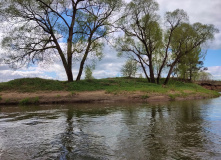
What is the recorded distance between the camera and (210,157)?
4.08m

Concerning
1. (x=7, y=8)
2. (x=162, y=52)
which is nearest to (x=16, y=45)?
(x=7, y=8)

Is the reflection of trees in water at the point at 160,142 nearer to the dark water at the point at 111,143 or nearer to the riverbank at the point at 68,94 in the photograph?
the dark water at the point at 111,143

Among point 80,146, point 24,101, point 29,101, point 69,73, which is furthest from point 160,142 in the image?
point 69,73

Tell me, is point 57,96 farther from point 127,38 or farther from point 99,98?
point 127,38

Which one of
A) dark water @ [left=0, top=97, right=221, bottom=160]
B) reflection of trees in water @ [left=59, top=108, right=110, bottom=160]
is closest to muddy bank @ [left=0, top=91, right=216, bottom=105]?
dark water @ [left=0, top=97, right=221, bottom=160]

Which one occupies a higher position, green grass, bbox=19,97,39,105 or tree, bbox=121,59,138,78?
tree, bbox=121,59,138,78

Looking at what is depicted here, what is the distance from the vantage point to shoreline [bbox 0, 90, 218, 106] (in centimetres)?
1805

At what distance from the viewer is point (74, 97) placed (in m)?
19.2

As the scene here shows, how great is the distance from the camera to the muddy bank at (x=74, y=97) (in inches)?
712

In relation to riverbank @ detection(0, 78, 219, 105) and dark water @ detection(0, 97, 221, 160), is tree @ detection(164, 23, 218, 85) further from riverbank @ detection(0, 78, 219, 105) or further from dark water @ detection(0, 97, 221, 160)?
dark water @ detection(0, 97, 221, 160)

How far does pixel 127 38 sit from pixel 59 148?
2969 cm

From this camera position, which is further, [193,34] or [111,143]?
[193,34]

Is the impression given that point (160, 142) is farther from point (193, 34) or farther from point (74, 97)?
point (193, 34)

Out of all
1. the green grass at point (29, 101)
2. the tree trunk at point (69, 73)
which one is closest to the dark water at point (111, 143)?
the green grass at point (29, 101)
